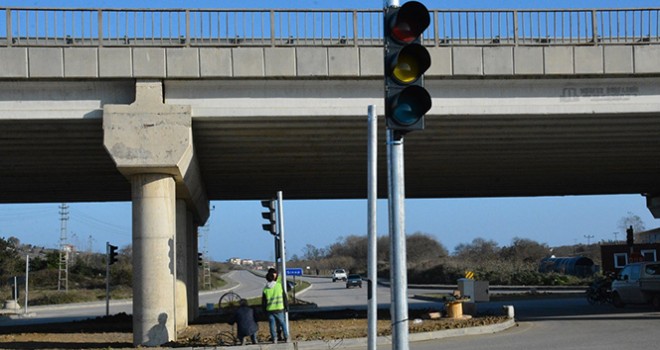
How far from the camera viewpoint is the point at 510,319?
25078 millimetres

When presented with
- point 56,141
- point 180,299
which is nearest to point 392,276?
point 56,141

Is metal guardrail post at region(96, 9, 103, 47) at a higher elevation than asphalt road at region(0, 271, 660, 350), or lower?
higher

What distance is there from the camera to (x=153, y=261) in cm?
2080

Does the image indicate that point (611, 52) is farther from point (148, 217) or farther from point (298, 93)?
point (148, 217)

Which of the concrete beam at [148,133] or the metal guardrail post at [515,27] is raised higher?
the metal guardrail post at [515,27]

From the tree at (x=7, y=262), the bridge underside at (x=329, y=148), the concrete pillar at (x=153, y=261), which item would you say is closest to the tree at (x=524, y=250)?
the tree at (x=7, y=262)

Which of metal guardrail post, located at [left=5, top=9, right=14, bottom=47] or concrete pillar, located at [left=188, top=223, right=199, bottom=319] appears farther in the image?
concrete pillar, located at [left=188, top=223, right=199, bottom=319]

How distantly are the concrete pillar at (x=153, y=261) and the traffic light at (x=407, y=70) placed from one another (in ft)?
43.7

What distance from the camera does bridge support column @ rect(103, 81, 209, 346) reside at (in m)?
20.5

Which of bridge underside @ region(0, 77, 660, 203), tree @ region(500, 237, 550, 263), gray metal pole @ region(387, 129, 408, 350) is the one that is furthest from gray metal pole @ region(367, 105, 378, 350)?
tree @ region(500, 237, 550, 263)

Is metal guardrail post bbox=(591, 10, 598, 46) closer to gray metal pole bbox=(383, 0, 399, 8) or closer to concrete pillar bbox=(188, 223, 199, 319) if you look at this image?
gray metal pole bbox=(383, 0, 399, 8)

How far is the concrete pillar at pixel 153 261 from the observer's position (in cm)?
2069

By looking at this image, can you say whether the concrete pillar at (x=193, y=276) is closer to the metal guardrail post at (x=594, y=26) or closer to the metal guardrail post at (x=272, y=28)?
the metal guardrail post at (x=272, y=28)

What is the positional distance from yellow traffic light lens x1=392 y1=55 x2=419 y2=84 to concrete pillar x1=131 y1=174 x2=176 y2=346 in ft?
44.1
